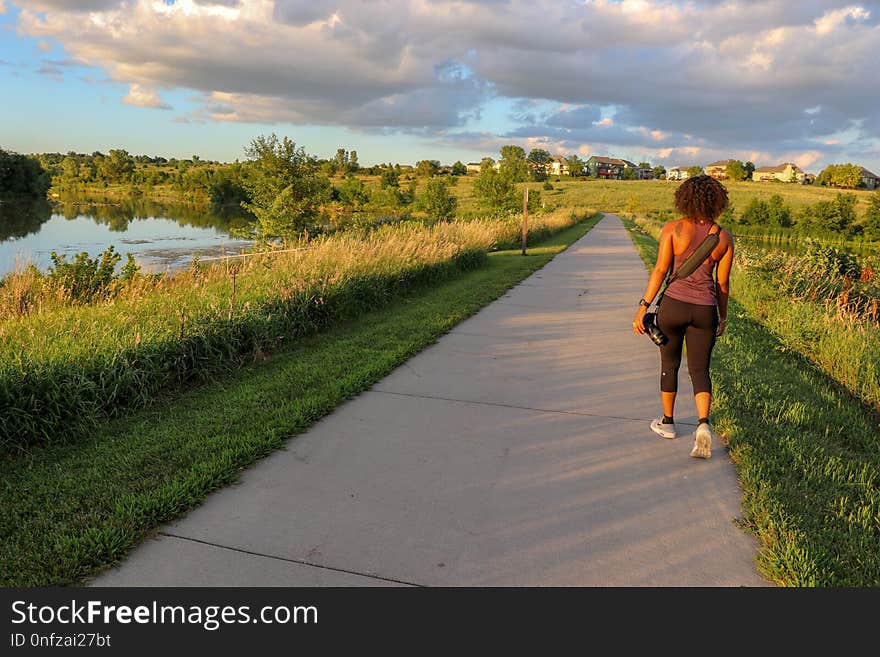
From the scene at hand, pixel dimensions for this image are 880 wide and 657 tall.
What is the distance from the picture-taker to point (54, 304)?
820 centimetres

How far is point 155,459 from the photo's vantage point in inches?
157

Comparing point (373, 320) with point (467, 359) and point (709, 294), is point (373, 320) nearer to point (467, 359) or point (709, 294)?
point (467, 359)

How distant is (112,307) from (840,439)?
309 inches

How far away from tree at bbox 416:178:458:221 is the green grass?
34.0 metres

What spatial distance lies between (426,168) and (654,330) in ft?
420

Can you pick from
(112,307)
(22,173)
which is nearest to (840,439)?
(112,307)

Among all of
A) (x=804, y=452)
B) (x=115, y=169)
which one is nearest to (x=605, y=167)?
(x=115, y=169)

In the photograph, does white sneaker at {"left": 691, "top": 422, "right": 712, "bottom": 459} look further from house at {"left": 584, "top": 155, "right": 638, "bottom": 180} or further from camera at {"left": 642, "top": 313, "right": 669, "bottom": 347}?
house at {"left": 584, "top": 155, "right": 638, "bottom": 180}

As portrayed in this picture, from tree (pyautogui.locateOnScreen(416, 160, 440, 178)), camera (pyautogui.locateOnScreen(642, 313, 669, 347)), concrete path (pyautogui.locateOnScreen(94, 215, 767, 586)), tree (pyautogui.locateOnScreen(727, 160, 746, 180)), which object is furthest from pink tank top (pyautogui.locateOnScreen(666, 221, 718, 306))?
tree (pyautogui.locateOnScreen(727, 160, 746, 180))

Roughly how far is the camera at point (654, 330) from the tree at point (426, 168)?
397 ft

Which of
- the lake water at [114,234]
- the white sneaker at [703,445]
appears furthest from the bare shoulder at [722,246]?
the lake water at [114,234]

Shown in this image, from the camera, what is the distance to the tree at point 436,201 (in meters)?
40.2

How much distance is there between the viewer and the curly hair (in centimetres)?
440

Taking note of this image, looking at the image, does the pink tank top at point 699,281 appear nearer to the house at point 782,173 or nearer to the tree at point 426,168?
the tree at point 426,168
